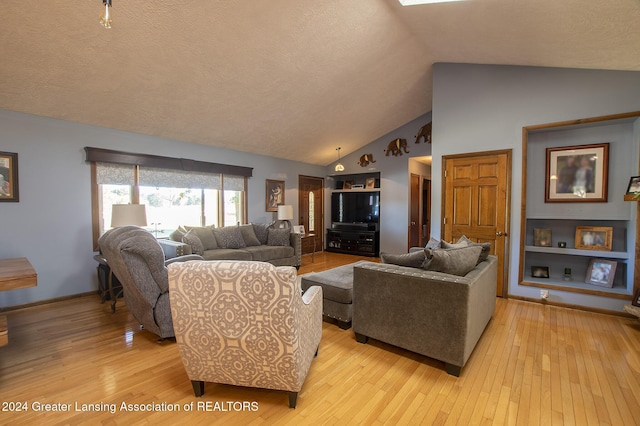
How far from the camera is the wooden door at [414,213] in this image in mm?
6699

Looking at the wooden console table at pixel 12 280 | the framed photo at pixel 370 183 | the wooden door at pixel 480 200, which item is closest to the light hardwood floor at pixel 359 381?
the wooden console table at pixel 12 280

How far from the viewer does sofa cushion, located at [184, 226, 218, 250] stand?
4.83m

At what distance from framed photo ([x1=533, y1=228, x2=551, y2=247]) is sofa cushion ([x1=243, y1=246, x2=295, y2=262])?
398 cm

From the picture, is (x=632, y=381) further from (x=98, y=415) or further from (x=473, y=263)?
(x=98, y=415)

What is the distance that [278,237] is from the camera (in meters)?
5.59

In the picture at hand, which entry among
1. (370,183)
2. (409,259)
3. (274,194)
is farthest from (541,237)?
(274,194)

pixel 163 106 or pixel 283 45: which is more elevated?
pixel 283 45

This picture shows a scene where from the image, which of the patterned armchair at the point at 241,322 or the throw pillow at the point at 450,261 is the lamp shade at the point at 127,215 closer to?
the patterned armchair at the point at 241,322

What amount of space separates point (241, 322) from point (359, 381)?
1060mm

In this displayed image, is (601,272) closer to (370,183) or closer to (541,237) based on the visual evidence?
(541,237)

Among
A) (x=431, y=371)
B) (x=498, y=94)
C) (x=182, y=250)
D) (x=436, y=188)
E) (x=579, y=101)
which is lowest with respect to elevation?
(x=431, y=371)

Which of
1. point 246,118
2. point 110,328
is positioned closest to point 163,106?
point 246,118

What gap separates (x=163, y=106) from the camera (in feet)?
12.8

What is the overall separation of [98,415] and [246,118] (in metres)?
4.11
